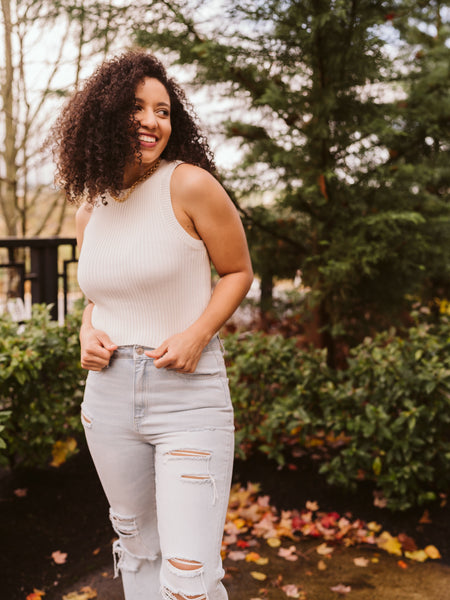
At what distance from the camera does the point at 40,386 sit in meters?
3.35

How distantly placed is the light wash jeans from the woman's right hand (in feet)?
0.10

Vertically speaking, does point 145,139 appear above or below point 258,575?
above

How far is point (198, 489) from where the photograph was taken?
1558mm

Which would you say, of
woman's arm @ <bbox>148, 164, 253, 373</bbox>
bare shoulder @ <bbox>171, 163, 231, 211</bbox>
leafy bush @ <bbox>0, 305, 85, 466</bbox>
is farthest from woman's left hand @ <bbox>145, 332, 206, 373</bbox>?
leafy bush @ <bbox>0, 305, 85, 466</bbox>

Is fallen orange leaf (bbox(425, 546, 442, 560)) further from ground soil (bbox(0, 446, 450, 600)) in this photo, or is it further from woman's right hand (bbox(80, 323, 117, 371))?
woman's right hand (bbox(80, 323, 117, 371))

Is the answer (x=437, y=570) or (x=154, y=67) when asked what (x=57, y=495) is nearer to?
(x=437, y=570)

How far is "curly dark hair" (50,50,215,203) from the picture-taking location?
5.38 feet

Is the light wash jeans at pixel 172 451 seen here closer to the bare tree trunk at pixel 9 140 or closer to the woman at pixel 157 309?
the woman at pixel 157 309

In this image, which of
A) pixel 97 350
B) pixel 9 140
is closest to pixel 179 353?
pixel 97 350

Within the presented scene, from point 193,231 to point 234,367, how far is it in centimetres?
223

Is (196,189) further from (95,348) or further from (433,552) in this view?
(433,552)

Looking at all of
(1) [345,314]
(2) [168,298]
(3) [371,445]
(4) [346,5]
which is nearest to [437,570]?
(3) [371,445]

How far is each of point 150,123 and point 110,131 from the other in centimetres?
11

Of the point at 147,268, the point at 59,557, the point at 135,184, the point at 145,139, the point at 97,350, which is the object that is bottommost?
the point at 59,557
